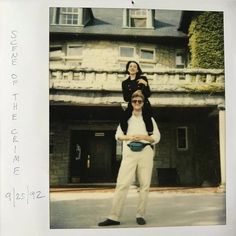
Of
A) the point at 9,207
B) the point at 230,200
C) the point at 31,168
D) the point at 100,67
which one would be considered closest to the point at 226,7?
the point at 100,67

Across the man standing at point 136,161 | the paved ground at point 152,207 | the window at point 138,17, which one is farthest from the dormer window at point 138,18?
the paved ground at point 152,207

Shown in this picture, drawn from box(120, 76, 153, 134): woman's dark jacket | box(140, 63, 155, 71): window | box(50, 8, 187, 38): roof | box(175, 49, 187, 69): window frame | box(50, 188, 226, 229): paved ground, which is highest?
box(50, 8, 187, 38): roof

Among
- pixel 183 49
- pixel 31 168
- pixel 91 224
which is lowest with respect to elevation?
pixel 91 224

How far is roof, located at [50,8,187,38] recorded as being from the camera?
1569mm

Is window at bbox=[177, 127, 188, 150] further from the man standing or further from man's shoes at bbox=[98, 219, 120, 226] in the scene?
man's shoes at bbox=[98, 219, 120, 226]

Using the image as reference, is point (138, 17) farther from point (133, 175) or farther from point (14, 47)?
point (133, 175)

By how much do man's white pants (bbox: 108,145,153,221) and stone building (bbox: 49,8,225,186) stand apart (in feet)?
0.09

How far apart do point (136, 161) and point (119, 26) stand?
53 cm

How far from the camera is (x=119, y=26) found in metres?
1.58

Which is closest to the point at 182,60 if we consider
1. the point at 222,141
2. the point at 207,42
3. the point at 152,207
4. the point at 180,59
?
the point at 180,59

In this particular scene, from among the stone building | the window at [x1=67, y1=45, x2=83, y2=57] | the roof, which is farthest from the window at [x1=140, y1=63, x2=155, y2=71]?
the window at [x1=67, y1=45, x2=83, y2=57]

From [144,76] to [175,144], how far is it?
0.95ft

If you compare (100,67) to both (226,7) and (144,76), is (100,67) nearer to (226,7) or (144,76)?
(144,76)

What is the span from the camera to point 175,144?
1585mm
